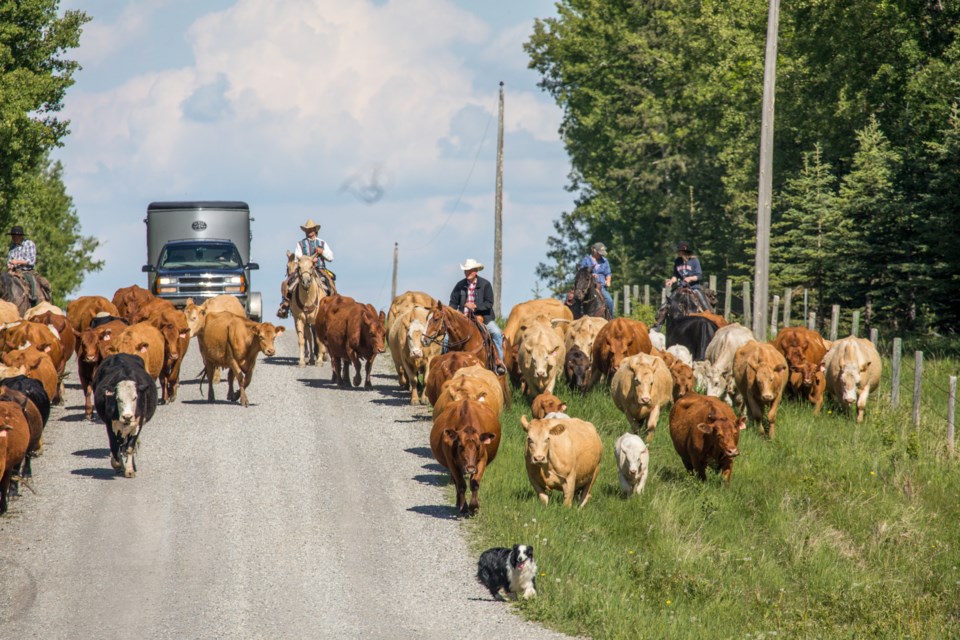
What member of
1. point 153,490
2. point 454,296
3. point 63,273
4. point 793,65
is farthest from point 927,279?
point 63,273

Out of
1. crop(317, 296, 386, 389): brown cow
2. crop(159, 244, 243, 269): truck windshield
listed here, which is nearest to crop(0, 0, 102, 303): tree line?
crop(159, 244, 243, 269): truck windshield

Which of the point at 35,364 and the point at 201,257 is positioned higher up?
the point at 201,257

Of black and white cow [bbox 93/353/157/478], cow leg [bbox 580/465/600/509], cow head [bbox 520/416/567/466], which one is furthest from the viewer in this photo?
black and white cow [bbox 93/353/157/478]

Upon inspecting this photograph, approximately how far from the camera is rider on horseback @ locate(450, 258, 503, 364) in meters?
24.5

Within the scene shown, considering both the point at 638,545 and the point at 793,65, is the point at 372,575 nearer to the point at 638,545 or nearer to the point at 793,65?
the point at 638,545

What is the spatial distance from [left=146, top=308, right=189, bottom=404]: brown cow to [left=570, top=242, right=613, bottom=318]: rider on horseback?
931 cm

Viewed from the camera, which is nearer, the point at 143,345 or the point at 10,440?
the point at 10,440

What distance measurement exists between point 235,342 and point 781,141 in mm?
34575

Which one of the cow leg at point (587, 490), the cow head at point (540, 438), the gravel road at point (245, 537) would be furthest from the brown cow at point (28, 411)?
the cow leg at point (587, 490)

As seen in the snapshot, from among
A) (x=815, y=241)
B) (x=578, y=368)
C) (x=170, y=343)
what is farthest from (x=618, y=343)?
(x=815, y=241)

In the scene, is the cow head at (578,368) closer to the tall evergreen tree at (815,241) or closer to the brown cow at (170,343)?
the brown cow at (170,343)

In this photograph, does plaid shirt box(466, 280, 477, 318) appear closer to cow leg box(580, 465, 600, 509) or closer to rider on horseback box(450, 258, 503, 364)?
rider on horseback box(450, 258, 503, 364)

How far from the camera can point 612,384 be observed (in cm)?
2133

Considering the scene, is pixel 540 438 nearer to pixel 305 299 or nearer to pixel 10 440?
pixel 10 440
